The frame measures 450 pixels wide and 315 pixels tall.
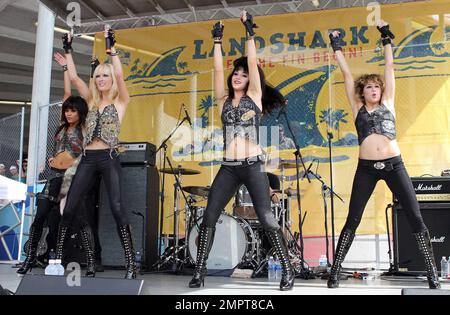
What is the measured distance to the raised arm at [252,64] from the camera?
4.85 metres

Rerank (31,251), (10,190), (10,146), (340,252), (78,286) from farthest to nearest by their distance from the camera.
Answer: (10,146)
(10,190)
(31,251)
(340,252)
(78,286)

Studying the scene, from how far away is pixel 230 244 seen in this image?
6.77 meters

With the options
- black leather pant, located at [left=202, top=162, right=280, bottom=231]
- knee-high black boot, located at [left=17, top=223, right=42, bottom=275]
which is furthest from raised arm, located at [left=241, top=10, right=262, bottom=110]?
knee-high black boot, located at [left=17, top=223, right=42, bottom=275]

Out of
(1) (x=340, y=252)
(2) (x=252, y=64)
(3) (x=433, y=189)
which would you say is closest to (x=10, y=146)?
(2) (x=252, y=64)

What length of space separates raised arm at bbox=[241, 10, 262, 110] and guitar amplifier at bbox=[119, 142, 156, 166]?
2519mm

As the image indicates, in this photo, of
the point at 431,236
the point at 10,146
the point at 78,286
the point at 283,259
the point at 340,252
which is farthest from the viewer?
the point at 10,146

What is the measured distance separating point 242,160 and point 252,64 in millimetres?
906

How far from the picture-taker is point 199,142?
8.55m

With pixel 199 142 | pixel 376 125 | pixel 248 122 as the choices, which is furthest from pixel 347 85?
pixel 199 142

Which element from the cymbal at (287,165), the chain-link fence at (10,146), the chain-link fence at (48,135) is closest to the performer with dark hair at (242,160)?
the cymbal at (287,165)

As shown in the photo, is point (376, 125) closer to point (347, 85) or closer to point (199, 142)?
point (347, 85)

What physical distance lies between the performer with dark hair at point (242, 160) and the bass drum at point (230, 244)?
1935 millimetres

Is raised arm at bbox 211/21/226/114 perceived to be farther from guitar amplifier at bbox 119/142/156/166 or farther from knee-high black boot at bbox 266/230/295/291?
guitar amplifier at bbox 119/142/156/166

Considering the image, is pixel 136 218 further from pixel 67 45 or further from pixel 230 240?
pixel 67 45
